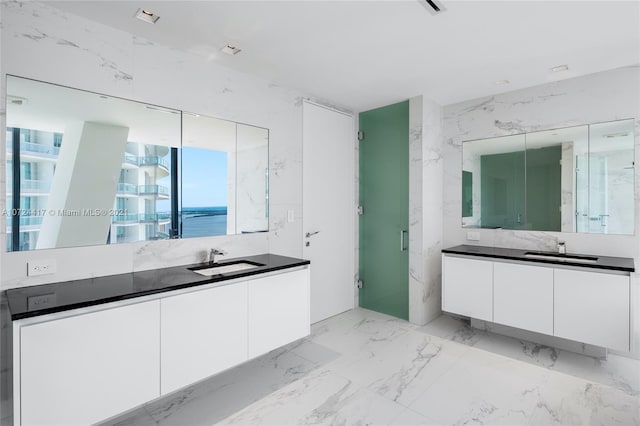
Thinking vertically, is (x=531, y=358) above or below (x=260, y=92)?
below

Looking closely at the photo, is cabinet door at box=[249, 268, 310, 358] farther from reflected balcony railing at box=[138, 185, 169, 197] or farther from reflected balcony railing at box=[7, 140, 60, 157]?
reflected balcony railing at box=[7, 140, 60, 157]

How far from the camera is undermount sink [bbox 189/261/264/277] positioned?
8.26 feet

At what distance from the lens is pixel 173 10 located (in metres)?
2.06

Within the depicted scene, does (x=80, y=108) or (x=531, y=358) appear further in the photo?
(x=531, y=358)

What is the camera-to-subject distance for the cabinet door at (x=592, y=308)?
2.51m

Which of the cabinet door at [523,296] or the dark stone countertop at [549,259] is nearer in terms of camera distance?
→ the dark stone countertop at [549,259]

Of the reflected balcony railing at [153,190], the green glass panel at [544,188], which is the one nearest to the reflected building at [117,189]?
the reflected balcony railing at [153,190]

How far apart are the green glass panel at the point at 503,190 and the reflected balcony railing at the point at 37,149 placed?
3847mm

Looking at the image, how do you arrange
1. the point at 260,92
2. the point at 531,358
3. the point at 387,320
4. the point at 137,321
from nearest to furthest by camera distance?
1. the point at 137,321
2. the point at 531,358
3. the point at 260,92
4. the point at 387,320

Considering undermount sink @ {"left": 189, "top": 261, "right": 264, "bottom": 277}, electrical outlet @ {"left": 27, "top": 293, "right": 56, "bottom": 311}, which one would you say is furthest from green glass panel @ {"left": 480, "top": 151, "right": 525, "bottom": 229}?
electrical outlet @ {"left": 27, "top": 293, "right": 56, "bottom": 311}

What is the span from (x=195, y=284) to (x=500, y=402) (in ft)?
7.26

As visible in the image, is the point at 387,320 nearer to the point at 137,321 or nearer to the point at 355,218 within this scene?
the point at 355,218

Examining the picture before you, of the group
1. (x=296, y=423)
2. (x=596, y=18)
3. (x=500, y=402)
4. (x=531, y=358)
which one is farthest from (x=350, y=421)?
(x=596, y=18)

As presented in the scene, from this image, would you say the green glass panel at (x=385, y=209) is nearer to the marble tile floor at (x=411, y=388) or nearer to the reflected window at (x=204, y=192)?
the marble tile floor at (x=411, y=388)
